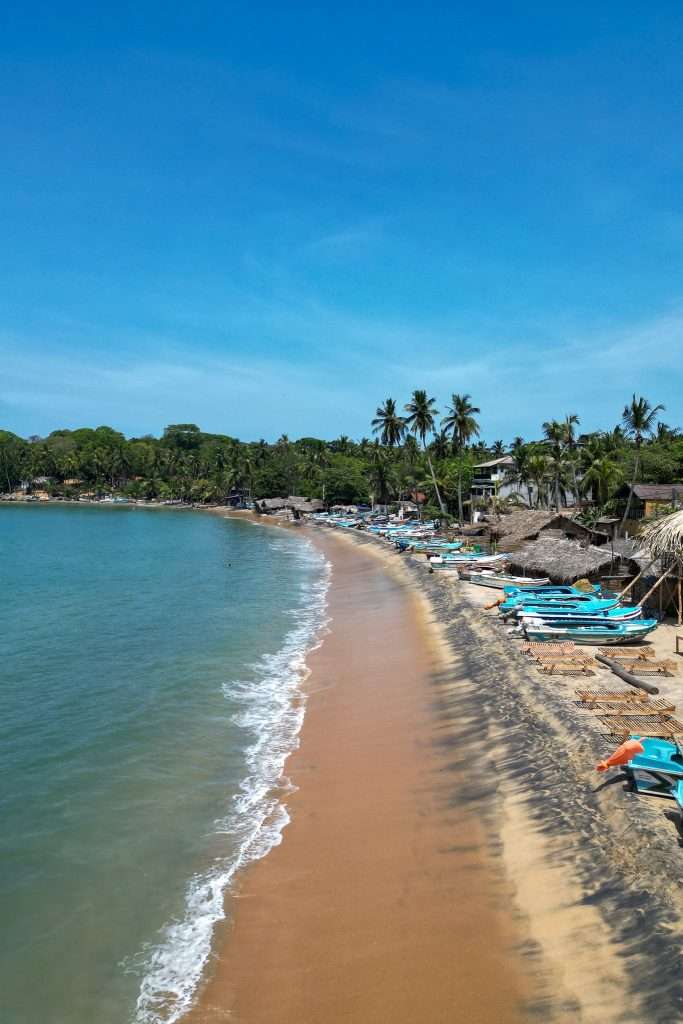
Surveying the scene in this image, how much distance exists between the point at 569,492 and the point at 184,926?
205 feet

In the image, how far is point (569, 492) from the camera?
66.1 metres

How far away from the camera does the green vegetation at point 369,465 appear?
55344 mm

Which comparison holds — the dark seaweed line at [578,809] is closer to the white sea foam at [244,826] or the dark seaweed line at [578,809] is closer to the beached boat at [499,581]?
the white sea foam at [244,826]

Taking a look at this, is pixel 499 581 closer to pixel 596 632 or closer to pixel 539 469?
pixel 596 632

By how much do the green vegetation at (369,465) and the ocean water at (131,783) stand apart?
23.0 meters

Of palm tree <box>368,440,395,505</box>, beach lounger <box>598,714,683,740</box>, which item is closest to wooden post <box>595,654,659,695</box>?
beach lounger <box>598,714,683,740</box>

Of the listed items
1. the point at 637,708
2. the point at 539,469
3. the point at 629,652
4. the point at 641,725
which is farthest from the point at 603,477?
the point at 641,725

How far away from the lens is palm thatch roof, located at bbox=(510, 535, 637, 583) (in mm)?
28505

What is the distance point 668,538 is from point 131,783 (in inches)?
612

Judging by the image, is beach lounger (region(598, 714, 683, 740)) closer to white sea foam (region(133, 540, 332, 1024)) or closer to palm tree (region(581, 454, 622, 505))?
white sea foam (region(133, 540, 332, 1024))

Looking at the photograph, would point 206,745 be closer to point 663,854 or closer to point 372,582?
point 663,854

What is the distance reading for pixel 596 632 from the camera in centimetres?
1978

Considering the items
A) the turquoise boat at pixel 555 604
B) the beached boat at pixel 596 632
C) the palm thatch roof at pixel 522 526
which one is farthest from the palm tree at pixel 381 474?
the beached boat at pixel 596 632

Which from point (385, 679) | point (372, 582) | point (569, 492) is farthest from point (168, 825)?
point (569, 492)
